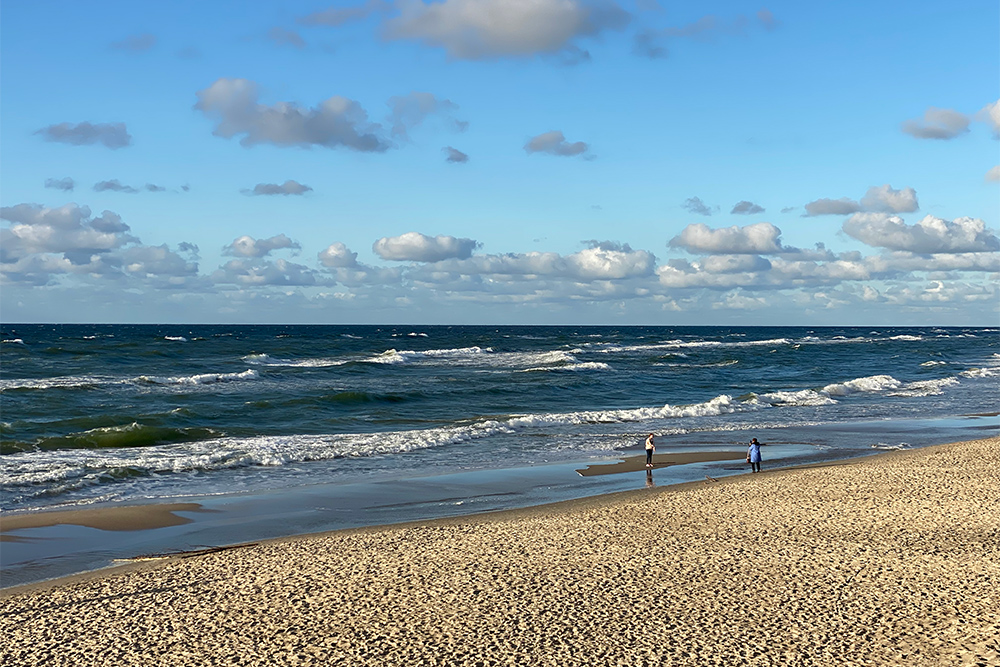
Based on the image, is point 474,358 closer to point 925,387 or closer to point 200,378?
point 200,378

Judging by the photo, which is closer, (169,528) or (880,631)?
(880,631)

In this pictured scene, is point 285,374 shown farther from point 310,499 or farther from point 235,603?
point 235,603

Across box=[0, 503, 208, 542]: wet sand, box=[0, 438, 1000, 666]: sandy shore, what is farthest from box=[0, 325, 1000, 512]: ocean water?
box=[0, 438, 1000, 666]: sandy shore

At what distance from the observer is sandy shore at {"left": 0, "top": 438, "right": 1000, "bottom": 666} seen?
9.86m

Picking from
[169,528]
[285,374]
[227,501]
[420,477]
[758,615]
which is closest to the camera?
[758,615]

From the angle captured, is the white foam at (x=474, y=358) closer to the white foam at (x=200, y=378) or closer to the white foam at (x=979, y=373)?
the white foam at (x=200, y=378)

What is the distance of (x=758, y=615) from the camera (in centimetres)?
1084

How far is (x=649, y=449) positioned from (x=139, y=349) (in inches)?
2319

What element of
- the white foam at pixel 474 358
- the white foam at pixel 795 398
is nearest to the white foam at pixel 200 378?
the white foam at pixel 474 358

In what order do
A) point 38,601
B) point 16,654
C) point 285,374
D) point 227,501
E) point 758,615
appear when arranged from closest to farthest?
point 16,654, point 758,615, point 38,601, point 227,501, point 285,374

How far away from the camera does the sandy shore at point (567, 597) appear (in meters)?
9.86

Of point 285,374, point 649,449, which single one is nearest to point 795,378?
point 285,374

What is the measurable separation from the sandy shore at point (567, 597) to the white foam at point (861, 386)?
30892 mm

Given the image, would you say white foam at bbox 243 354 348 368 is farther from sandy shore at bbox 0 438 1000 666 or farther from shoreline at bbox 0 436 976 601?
sandy shore at bbox 0 438 1000 666
